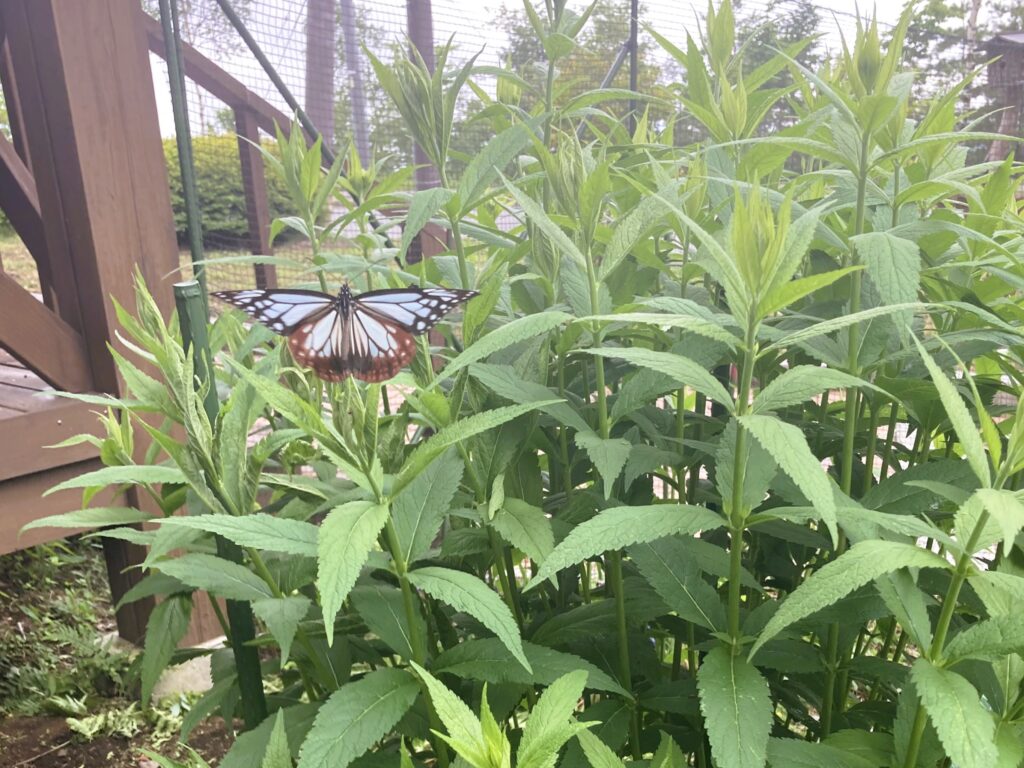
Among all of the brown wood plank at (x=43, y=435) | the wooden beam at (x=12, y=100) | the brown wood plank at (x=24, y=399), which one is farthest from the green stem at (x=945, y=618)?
the wooden beam at (x=12, y=100)

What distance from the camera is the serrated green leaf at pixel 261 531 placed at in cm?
88

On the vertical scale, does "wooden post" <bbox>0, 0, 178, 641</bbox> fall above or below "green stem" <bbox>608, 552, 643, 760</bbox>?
above

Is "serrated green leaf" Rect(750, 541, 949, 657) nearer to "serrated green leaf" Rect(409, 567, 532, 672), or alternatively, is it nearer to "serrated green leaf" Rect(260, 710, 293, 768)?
"serrated green leaf" Rect(409, 567, 532, 672)

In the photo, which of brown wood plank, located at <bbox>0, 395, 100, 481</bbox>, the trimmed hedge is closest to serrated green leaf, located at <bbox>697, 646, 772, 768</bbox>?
brown wood plank, located at <bbox>0, 395, 100, 481</bbox>

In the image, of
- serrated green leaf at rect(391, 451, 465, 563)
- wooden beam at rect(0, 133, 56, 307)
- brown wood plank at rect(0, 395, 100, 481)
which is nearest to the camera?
serrated green leaf at rect(391, 451, 465, 563)

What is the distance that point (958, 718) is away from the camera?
0.79 metres

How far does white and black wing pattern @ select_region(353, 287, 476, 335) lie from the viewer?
1052 mm

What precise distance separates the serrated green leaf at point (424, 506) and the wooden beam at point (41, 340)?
2311 mm

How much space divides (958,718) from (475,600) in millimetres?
505

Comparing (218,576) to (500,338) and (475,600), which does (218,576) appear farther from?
(500,338)

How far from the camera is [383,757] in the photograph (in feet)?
3.65

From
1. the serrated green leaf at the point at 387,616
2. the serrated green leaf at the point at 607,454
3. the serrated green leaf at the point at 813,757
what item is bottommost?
the serrated green leaf at the point at 813,757

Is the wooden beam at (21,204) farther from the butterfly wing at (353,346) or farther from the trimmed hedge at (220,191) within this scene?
the butterfly wing at (353,346)

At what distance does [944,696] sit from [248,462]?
0.88m
